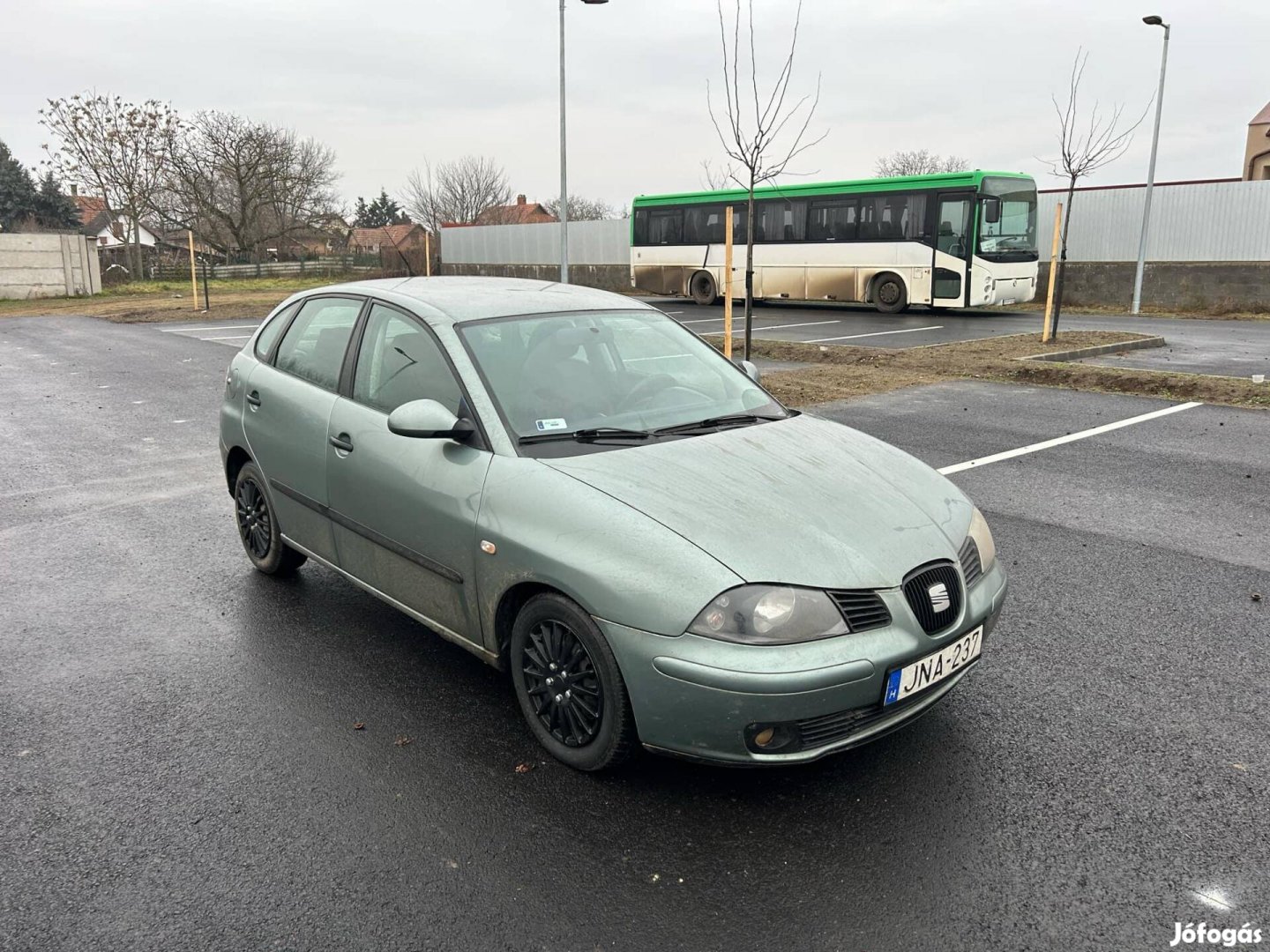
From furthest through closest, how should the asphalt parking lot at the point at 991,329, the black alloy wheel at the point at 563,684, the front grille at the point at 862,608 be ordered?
the asphalt parking lot at the point at 991,329 → the black alloy wheel at the point at 563,684 → the front grille at the point at 862,608

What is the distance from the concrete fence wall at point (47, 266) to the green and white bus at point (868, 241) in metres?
23.6

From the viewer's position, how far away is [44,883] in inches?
109

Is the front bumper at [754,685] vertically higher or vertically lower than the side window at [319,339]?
lower

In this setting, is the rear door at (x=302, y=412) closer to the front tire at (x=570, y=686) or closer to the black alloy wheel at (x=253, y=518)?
the black alloy wheel at (x=253, y=518)

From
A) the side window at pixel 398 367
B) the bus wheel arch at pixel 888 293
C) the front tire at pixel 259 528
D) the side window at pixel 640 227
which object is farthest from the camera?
the side window at pixel 640 227

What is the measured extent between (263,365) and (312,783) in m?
2.60

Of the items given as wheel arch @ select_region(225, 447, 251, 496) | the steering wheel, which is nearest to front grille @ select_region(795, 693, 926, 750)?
the steering wheel

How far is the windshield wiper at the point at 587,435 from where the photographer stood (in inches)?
142

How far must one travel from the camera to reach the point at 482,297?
4.31 meters

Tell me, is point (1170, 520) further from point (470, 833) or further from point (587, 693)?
point (470, 833)

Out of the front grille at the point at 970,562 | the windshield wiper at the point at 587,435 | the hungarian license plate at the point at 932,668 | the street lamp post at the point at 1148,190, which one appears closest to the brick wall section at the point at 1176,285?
the street lamp post at the point at 1148,190

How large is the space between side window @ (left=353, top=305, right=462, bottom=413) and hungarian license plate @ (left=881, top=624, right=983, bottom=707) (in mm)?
1920

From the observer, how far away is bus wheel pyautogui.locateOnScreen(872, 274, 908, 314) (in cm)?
2398

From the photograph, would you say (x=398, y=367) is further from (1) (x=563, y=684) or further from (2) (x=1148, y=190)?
(2) (x=1148, y=190)
